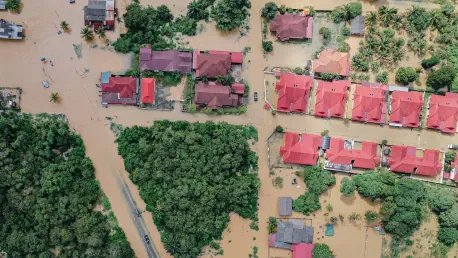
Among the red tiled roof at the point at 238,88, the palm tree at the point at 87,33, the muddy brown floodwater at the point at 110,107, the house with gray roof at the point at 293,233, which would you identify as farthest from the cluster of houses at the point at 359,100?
the palm tree at the point at 87,33

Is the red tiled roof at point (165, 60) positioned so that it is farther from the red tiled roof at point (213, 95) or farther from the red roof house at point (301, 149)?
the red roof house at point (301, 149)

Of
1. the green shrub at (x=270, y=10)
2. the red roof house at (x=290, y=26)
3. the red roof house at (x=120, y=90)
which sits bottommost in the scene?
the red roof house at (x=120, y=90)

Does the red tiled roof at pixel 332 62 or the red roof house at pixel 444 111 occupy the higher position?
the red tiled roof at pixel 332 62

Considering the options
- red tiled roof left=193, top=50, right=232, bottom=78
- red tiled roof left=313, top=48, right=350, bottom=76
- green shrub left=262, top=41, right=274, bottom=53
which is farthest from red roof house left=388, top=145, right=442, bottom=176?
red tiled roof left=193, top=50, right=232, bottom=78

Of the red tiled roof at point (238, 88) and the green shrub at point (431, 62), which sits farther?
A: the green shrub at point (431, 62)

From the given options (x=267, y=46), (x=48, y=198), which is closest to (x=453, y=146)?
(x=267, y=46)

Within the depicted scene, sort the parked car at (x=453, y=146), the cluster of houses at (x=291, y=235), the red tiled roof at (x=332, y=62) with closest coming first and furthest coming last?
1. the cluster of houses at (x=291, y=235)
2. the red tiled roof at (x=332, y=62)
3. the parked car at (x=453, y=146)

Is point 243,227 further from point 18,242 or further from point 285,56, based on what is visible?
point 18,242
